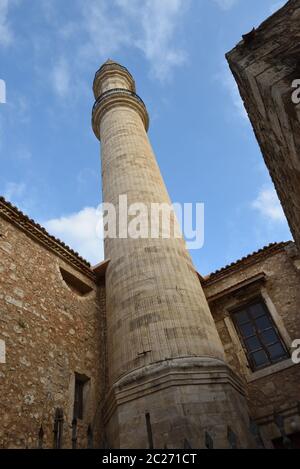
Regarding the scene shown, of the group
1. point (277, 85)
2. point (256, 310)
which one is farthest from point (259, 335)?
point (277, 85)

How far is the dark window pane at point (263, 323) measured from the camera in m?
8.72

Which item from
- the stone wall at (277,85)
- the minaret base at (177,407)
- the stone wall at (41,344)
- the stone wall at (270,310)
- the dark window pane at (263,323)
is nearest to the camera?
the stone wall at (277,85)

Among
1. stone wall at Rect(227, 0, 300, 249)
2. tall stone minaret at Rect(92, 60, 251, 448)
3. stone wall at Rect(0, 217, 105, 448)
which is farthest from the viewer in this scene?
stone wall at Rect(0, 217, 105, 448)

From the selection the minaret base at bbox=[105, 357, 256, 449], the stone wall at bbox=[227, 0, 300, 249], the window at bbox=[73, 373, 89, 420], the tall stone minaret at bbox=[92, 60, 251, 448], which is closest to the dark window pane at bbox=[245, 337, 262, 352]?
the tall stone minaret at bbox=[92, 60, 251, 448]

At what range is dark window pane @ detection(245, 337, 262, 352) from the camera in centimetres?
853

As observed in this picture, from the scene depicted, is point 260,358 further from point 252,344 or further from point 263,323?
point 263,323

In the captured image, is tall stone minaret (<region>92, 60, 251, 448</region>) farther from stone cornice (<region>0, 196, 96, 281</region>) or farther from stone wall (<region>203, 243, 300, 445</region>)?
stone wall (<region>203, 243, 300, 445</region>)

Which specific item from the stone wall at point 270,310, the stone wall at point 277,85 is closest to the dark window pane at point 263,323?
the stone wall at point 270,310

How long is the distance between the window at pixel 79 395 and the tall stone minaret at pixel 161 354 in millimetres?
572

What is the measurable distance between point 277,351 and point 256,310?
1.17 metres

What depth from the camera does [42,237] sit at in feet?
26.6

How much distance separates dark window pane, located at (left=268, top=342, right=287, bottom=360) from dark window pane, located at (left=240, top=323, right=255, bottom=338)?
0.59m

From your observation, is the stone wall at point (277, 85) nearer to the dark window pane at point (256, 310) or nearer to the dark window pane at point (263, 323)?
the dark window pane at point (263, 323)

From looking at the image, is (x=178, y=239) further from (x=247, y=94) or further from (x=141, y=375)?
(x=247, y=94)
